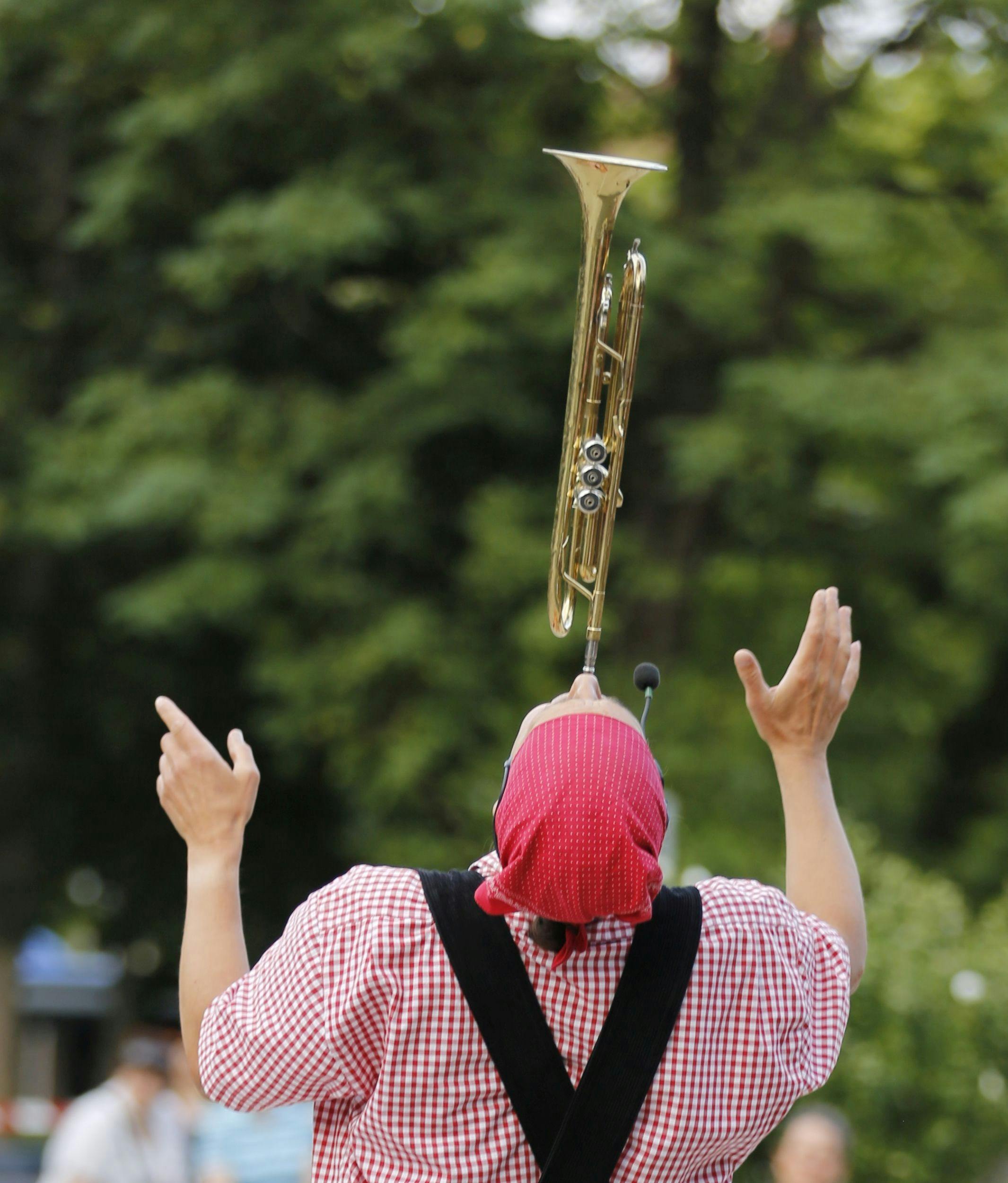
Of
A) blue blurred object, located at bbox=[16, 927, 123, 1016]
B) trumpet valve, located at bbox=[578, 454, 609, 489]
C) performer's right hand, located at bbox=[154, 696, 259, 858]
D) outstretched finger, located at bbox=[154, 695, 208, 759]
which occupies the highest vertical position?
trumpet valve, located at bbox=[578, 454, 609, 489]

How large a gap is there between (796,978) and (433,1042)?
37cm

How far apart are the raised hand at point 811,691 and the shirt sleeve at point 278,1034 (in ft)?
1.83

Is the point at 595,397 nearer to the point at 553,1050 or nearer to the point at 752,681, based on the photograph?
the point at 752,681

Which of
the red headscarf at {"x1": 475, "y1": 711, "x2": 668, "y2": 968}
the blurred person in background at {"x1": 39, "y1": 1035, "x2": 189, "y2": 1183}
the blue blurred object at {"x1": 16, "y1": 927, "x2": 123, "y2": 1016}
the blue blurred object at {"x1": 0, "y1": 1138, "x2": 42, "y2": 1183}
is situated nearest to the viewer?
the red headscarf at {"x1": 475, "y1": 711, "x2": 668, "y2": 968}

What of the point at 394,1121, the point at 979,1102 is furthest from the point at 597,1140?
the point at 979,1102

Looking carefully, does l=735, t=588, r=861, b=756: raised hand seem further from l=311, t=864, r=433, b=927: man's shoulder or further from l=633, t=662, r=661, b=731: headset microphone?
l=311, t=864, r=433, b=927: man's shoulder

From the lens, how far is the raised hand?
1.89 metres

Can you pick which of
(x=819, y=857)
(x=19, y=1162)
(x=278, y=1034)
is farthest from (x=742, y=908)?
(x=19, y=1162)

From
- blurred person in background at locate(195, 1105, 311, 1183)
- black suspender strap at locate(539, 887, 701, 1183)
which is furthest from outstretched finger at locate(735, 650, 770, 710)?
blurred person in background at locate(195, 1105, 311, 1183)

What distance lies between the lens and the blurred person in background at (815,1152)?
15.2 feet

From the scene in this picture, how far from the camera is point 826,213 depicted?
834 cm

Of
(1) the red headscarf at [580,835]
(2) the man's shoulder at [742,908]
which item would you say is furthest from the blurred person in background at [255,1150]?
(1) the red headscarf at [580,835]

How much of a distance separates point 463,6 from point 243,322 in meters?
2.15

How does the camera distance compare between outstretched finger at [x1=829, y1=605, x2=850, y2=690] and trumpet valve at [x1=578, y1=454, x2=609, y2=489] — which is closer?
outstretched finger at [x1=829, y1=605, x2=850, y2=690]
